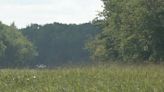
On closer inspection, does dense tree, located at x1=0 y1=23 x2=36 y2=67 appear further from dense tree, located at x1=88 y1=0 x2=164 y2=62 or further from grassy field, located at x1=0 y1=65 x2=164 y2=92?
grassy field, located at x1=0 y1=65 x2=164 y2=92

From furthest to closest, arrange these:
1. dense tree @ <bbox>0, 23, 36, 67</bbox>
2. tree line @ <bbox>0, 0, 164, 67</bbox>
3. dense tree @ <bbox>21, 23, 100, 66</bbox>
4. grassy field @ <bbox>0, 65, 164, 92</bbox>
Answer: dense tree @ <bbox>21, 23, 100, 66</bbox>, dense tree @ <bbox>0, 23, 36, 67</bbox>, tree line @ <bbox>0, 0, 164, 67</bbox>, grassy field @ <bbox>0, 65, 164, 92</bbox>

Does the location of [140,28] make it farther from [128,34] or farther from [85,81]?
[85,81]

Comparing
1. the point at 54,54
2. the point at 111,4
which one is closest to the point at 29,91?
the point at 111,4

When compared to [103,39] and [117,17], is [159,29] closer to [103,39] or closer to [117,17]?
[117,17]

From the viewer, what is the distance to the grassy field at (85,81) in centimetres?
1074

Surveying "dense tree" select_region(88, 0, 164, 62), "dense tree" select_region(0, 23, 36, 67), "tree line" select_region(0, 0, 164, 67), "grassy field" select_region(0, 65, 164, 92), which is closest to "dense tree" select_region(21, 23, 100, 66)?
"dense tree" select_region(0, 23, 36, 67)

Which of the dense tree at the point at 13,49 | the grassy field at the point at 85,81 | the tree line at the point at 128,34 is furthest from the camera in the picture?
the dense tree at the point at 13,49

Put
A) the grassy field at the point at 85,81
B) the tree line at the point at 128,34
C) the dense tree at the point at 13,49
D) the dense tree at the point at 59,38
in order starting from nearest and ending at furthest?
1. the grassy field at the point at 85,81
2. the tree line at the point at 128,34
3. the dense tree at the point at 13,49
4. the dense tree at the point at 59,38

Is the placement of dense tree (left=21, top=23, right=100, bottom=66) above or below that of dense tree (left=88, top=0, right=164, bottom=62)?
above

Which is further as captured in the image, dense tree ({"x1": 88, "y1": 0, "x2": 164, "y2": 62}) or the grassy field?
dense tree ({"x1": 88, "y1": 0, "x2": 164, "y2": 62})

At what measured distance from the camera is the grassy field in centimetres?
1074

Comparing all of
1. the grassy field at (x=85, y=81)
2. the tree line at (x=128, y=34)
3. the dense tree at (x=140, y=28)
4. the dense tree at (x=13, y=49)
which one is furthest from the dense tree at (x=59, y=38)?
the grassy field at (x=85, y=81)

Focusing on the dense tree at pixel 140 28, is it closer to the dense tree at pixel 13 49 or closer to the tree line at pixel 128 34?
the tree line at pixel 128 34

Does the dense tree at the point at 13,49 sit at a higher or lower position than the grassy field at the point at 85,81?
higher
